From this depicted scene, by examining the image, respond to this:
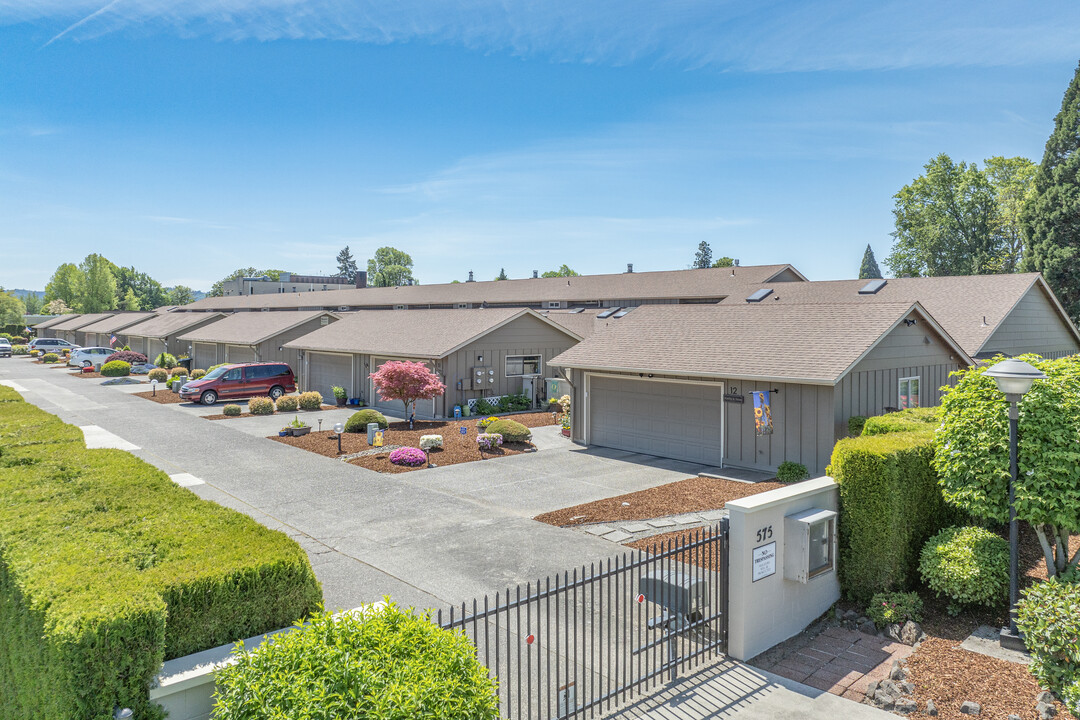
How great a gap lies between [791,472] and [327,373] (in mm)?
24064


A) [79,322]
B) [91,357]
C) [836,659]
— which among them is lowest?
[836,659]

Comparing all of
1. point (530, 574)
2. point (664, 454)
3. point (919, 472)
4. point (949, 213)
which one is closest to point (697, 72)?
point (664, 454)

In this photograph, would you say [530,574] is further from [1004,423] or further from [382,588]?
[1004,423]

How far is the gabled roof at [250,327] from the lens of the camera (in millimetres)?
35991

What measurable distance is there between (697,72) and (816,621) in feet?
58.7

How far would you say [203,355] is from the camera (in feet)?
141

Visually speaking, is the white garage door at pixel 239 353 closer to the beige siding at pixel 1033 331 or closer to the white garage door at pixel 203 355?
the white garage door at pixel 203 355

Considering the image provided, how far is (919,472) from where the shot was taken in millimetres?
8883

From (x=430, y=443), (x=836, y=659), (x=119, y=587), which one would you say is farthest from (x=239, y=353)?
(x=836, y=659)

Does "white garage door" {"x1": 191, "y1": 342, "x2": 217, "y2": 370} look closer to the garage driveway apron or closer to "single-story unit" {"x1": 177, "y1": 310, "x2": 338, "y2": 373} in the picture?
"single-story unit" {"x1": 177, "y1": 310, "x2": 338, "y2": 373}

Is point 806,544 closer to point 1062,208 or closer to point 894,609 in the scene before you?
point 894,609

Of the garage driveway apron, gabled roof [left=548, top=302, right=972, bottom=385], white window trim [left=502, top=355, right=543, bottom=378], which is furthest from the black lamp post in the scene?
white window trim [left=502, top=355, right=543, bottom=378]

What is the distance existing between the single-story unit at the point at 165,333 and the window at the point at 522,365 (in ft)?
96.1

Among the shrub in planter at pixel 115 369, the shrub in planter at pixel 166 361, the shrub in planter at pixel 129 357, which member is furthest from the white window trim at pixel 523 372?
the shrub in planter at pixel 129 357
